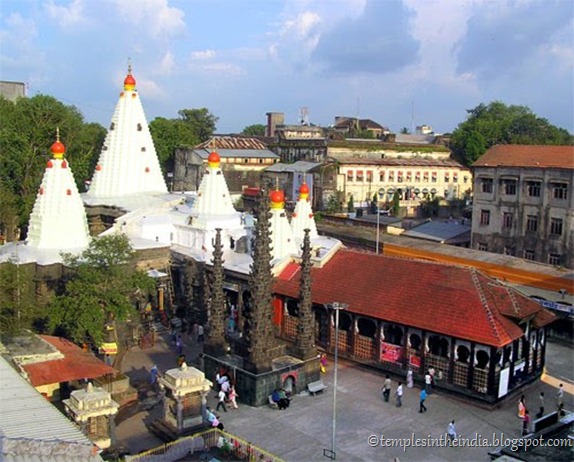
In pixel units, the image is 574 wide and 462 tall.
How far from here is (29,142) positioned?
44844 millimetres

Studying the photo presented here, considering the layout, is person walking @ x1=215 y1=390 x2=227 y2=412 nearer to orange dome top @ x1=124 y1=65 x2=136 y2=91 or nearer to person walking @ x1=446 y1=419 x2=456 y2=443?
person walking @ x1=446 y1=419 x2=456 y2=443

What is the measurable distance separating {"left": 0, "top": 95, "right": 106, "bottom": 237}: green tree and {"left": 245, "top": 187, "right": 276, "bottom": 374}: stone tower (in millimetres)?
23743

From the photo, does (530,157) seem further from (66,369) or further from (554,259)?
(66,369)

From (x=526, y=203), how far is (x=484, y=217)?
328cm

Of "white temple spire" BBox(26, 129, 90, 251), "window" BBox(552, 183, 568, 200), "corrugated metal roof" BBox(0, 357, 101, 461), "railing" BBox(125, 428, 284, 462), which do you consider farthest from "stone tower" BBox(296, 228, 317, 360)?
"window" BBox(552, 183, 568, 200)

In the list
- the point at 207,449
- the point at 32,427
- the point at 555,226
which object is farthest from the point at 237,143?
the point at 32,427

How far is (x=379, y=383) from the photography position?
77.4 ft

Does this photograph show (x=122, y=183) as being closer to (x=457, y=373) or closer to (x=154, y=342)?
(x=154, y=342)

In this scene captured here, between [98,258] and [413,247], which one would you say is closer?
[98,258]

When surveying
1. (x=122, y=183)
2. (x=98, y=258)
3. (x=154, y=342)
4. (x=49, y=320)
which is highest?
(x=122, y=183)

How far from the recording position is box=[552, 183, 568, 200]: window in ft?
123

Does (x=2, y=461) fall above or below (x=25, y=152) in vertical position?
below

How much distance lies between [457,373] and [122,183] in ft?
83.9

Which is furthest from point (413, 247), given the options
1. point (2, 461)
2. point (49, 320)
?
point (2, 461)
